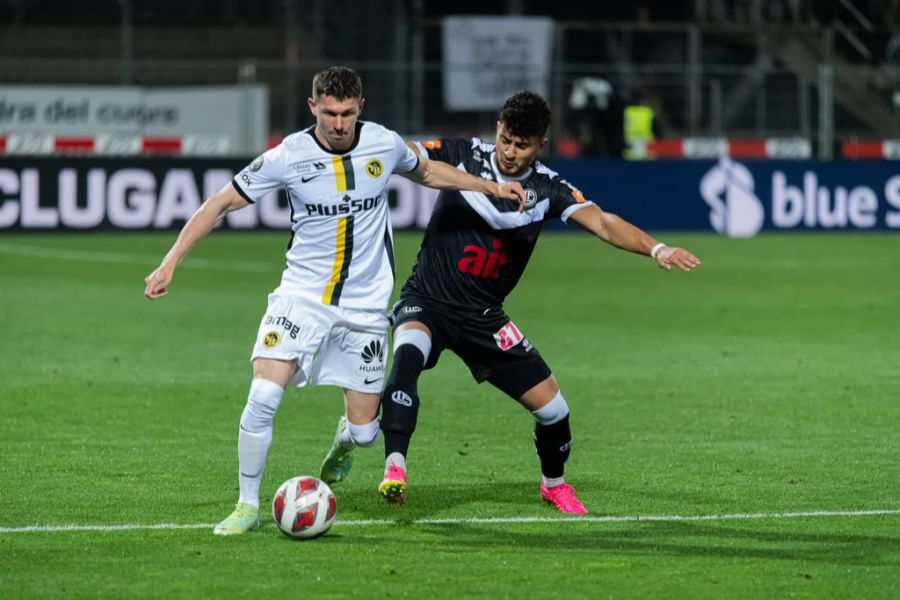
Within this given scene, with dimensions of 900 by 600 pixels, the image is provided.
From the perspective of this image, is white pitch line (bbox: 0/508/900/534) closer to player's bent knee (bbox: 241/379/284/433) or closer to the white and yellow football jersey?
player's bent knee (bbox: 241/379/284/433)

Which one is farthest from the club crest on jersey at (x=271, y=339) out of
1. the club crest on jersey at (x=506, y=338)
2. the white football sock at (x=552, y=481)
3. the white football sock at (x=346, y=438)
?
the white football sock at (x=552, y=481)

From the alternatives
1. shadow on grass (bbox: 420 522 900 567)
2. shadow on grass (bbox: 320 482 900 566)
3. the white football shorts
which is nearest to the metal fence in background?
the white football shorts

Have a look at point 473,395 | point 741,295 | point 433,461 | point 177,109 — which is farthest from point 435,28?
point 433,461

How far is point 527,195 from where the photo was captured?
8.04 meters

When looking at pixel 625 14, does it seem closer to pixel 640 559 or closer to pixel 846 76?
pixel 846 76

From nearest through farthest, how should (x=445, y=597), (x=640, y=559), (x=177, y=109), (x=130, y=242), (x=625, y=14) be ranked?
(x=445, y=597)
(x=640, y=559)
(x=130, y=242)
(x=177, y=109)
(x=625, y=14)

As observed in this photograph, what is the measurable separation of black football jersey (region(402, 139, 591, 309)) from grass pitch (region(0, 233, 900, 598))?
39.9 inches

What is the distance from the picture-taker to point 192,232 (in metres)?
7.33

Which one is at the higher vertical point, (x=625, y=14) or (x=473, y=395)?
(x=625, y=14)

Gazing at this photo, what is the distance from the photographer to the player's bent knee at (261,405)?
→ 23.8 feet

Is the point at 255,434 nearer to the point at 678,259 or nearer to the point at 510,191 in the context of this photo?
the point at 510,191

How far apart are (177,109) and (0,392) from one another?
16.6 metres

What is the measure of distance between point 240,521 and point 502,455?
8.44 ft

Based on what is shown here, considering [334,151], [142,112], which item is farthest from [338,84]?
[142,112]
